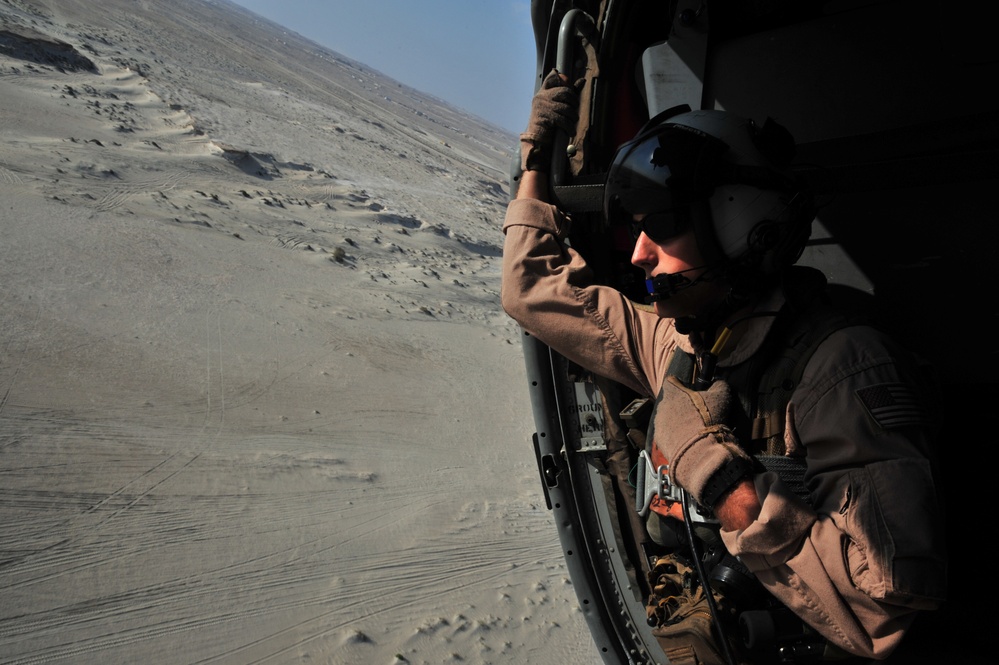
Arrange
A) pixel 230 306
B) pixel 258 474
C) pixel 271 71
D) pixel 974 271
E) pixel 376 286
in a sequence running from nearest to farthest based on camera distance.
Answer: pixel 974 271
pixel 258 474
pixel 230 306
pixel 376 286
pixel 271 71

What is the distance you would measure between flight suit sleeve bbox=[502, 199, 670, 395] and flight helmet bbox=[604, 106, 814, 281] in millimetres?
469

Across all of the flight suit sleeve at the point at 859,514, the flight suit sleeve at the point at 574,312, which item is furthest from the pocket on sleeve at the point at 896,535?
the flight suit sleeve at the point at 574,312

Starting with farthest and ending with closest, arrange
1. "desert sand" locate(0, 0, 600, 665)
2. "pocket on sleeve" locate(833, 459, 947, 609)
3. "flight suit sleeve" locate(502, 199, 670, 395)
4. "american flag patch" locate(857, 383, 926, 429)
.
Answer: "desert sand" locate(0, 0, 600, 665) → "flight suit sleeve" locate(502, 199, 670, 395) → "american flag patch" locate(857, 383, 926, 429) → "pocket on sleeve" locate(833, 459, 947, 609)

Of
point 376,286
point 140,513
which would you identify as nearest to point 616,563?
point 140,513

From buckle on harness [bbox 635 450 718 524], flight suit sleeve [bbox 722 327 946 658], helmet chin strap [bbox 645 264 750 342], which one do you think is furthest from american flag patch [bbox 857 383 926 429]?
buckle on harness [bbox 635 450 718 524]

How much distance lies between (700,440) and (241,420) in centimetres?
652

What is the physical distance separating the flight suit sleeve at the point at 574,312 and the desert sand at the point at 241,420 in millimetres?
3159

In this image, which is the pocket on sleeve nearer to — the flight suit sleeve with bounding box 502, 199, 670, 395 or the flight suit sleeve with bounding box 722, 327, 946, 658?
the flight suit sleeve with bounding box 722, 327, 946, 658

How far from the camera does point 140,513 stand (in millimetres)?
5582

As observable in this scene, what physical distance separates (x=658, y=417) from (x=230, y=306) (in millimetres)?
8899

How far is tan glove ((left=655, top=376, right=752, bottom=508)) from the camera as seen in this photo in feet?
5.75

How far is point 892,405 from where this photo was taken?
63.4 inches

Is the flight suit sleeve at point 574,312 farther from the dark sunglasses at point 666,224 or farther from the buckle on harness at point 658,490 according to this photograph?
the dark sunglasses at point 666,224

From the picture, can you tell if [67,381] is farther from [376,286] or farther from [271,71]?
[271,71]
